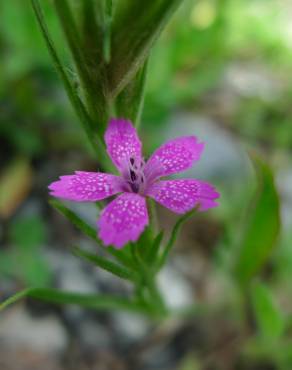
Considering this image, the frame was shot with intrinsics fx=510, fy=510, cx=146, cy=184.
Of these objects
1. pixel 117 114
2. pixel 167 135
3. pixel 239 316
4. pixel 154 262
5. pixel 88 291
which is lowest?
pixel 239 316

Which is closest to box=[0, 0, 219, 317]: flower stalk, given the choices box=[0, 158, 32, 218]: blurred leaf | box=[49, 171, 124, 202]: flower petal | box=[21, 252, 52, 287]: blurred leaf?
box=[49, 171, 124, 202]: flower petal

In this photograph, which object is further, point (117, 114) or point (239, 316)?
point (239, 316)

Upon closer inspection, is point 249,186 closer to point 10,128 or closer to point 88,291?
point 88,291

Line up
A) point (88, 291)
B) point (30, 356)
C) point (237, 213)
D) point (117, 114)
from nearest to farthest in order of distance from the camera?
1. point (117, 114)
2. point (30, 356)
3. point (88, 291)
4. point (237, 213)

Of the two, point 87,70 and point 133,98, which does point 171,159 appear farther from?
point 87,70

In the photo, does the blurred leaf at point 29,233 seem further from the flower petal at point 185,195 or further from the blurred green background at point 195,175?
the flower petal at point 185,195

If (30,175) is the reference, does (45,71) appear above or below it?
above

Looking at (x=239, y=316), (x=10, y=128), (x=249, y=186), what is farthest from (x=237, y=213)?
(x=10, y=128)

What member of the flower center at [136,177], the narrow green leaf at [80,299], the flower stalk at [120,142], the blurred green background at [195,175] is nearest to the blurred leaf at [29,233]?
the blurred green background at [195,175]
